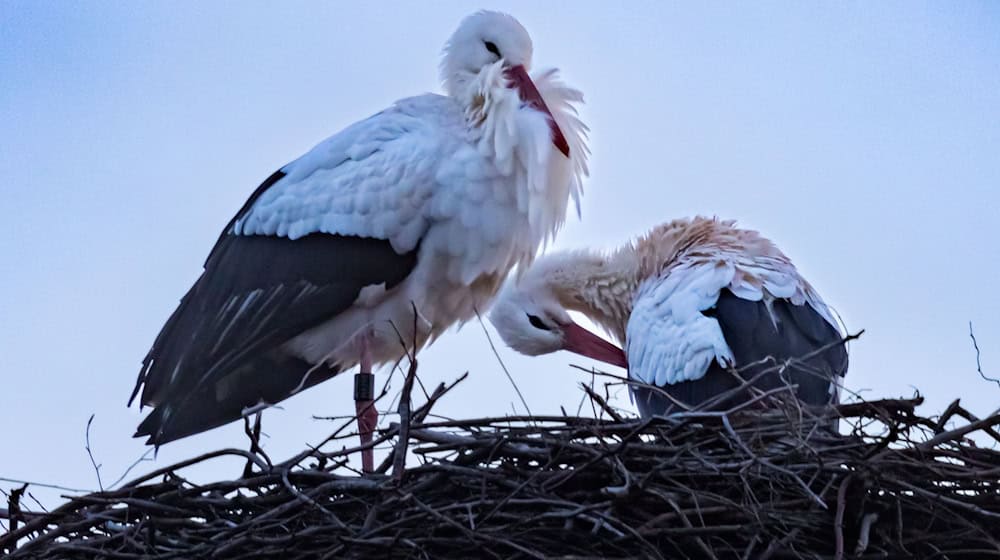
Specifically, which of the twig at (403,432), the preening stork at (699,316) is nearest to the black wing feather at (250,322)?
A: the preening stork at (699,316)

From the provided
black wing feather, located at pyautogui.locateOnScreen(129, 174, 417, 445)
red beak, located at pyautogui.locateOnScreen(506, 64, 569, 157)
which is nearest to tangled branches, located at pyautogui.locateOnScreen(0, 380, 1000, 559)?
black wing feather, located at pyautogui.locateOnScreen(129, 174, 417, 445)

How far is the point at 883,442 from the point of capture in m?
3.09

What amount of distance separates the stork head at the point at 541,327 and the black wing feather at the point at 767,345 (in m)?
0.97

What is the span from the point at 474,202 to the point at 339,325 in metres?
0.51

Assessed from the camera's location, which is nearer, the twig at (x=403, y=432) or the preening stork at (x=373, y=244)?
the twig at (x=403, y=432)

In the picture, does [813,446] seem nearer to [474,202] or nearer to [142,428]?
[474,202]

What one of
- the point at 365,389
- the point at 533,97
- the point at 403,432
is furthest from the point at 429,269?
the point at 403,432

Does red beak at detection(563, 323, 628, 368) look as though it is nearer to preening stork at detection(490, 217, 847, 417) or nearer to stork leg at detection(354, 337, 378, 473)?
preening stork at detection(490, 217, 847, 417)

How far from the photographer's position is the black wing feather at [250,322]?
14.3 feet

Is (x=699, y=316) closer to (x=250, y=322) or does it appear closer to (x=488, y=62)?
(x=488, y=62)

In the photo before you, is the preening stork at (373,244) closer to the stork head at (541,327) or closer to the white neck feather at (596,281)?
the white neck feather at (596,281)

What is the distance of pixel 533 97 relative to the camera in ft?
14.9

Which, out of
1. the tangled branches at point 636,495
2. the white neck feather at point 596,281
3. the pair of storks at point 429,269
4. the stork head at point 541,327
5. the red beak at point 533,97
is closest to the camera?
the tangled branches at point 636,495

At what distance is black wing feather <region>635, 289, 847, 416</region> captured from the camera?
4.12 meters
